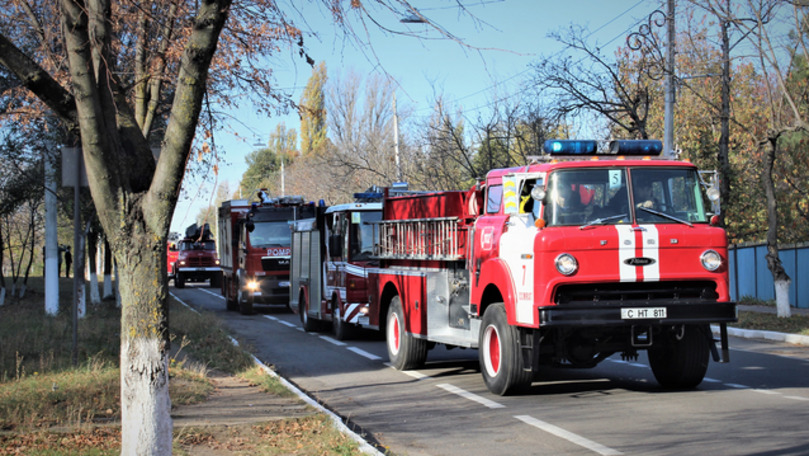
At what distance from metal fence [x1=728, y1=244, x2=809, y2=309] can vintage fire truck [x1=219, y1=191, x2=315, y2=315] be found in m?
13.5

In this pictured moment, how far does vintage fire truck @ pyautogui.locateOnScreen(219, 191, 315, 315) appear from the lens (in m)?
26.0

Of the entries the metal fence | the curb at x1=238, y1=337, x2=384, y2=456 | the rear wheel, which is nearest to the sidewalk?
the metal fence

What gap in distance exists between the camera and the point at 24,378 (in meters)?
10.8

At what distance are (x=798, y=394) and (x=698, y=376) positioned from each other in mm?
1104

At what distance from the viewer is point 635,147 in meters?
10.4

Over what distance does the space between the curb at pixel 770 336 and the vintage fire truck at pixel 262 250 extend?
13.0m

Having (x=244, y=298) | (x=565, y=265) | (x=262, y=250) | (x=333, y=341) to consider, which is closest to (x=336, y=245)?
(x=333, y=341)

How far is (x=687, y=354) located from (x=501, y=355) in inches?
90.2

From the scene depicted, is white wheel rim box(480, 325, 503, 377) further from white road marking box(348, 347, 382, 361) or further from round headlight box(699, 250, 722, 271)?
white road marking box(348, 347, 382, 361)

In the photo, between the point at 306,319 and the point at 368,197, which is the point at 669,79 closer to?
the point at 368,197

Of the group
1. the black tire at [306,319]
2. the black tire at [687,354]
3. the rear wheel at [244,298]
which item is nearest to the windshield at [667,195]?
the black tire at [687,354]

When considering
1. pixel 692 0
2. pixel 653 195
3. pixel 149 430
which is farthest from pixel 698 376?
pixel 692 0

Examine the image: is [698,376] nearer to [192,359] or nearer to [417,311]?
[417,311]

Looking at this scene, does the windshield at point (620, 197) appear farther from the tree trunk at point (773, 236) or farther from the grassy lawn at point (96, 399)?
the tree trunk at point (773, 236)
